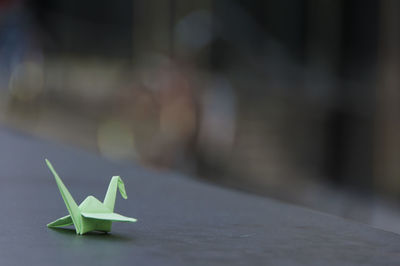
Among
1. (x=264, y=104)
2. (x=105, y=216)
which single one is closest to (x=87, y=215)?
(x=105, y=216)

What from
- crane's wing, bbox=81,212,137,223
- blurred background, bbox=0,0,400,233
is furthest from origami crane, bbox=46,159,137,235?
blurred background, bbox=0,0,400,233

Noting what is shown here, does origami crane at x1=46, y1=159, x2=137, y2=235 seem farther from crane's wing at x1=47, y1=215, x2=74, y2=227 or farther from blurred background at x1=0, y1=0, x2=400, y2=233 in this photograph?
blurred background at x1=0, y1=0, x2=400, y2=233

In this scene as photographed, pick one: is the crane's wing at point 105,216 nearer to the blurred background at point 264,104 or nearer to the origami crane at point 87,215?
the origami crane at point 87,215

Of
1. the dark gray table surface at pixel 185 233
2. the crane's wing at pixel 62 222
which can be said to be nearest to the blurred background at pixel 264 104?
the dark gray table surface at pixel 185 233

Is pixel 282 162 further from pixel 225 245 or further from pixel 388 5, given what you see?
pixel 225 245

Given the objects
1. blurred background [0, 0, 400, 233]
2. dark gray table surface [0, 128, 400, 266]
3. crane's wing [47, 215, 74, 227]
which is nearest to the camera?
dark gray table surface [0, 128, 400, 266]

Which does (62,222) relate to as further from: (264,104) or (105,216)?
(264,104)
